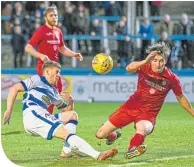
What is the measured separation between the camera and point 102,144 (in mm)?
12180

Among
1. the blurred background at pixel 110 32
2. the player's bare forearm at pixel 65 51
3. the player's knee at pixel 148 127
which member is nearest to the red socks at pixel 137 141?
the player's knee at pixel 148 127

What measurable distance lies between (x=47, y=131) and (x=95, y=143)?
255 centimetres

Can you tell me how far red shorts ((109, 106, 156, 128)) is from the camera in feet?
34.9

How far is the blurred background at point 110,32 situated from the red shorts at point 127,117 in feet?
36.4

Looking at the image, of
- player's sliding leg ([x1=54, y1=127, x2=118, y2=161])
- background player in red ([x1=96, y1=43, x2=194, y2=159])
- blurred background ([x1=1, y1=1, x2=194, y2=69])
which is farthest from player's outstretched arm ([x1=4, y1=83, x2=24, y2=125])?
blurred background ([x1=1, y1=1, x2=194, y2=69])

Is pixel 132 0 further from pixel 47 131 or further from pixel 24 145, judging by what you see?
pixel 47 131

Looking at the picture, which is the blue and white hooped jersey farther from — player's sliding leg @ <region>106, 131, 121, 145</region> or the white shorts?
player's sliding leg @ <region>106, 131, 121, 145</region>

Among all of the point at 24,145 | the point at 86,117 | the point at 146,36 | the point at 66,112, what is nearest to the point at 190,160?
the point at 66,112

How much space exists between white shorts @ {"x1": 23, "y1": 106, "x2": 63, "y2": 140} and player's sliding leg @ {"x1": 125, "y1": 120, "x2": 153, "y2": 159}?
92 centimetres

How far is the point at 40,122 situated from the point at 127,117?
4.76 ft

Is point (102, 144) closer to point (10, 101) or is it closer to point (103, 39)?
point (10, 101)

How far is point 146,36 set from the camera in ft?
74.5

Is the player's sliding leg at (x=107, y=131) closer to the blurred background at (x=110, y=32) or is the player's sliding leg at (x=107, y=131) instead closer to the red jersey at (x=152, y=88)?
the red jersey at (x=152, y=88)

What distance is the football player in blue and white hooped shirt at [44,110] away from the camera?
9625mm
